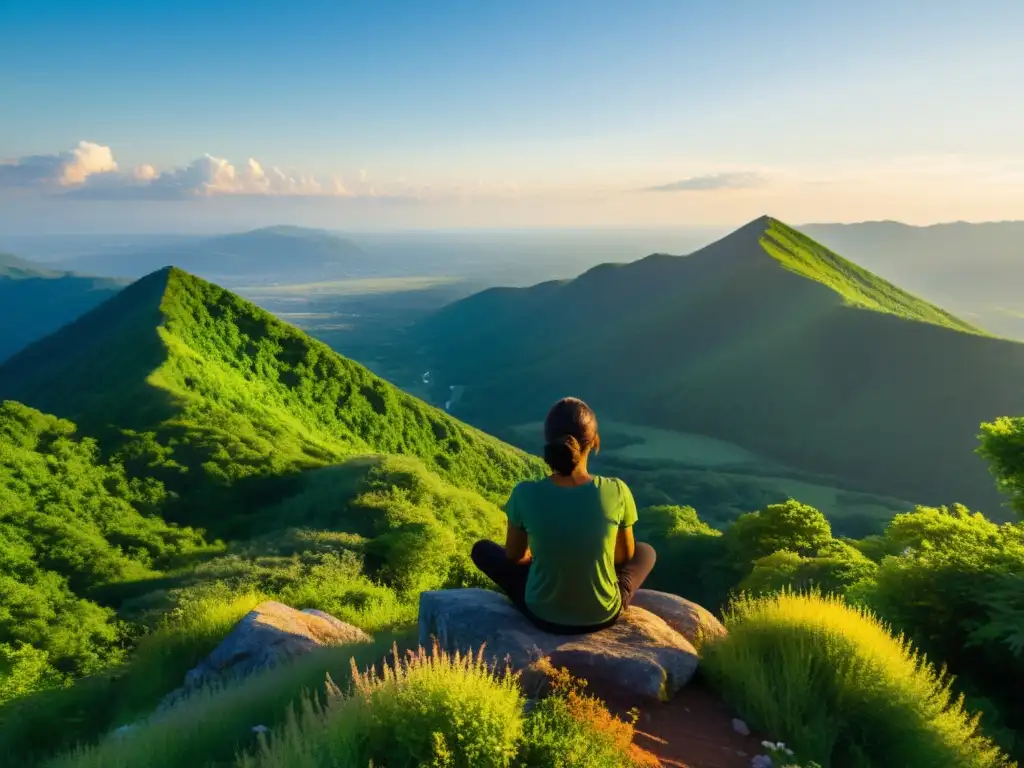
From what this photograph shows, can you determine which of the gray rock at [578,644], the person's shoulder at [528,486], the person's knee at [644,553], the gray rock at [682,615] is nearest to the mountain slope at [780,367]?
the gray rock at [682,615]

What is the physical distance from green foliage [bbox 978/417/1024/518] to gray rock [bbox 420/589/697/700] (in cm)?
874

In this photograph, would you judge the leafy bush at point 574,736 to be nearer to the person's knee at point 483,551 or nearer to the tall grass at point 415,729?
the tall grass at point 415,729

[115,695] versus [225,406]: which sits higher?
[225,406]

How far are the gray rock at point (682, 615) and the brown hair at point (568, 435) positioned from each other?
10.3 feet

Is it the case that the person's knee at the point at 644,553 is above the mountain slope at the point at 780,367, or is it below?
above

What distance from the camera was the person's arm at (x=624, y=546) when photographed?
6910mm

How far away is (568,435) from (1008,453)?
10.7 metres

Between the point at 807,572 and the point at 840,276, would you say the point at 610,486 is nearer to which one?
the point at 807,572

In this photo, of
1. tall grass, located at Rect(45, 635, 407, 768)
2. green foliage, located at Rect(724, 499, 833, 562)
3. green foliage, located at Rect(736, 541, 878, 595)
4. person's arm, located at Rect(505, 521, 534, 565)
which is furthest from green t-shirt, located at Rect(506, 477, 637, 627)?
green foliage, located at Rect(724, 499, 833, 562)

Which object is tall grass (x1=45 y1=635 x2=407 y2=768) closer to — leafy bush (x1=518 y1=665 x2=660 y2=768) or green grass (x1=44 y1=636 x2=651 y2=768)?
green grass (x1=44 y1=636 x2=651 y2=768)

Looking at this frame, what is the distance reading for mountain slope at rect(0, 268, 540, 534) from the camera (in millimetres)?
29031

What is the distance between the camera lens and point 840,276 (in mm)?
156875

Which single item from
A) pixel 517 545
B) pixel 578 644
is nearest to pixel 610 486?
pixel 517 545

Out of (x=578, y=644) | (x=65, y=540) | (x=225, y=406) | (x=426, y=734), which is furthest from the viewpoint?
(x=225, y=406)
